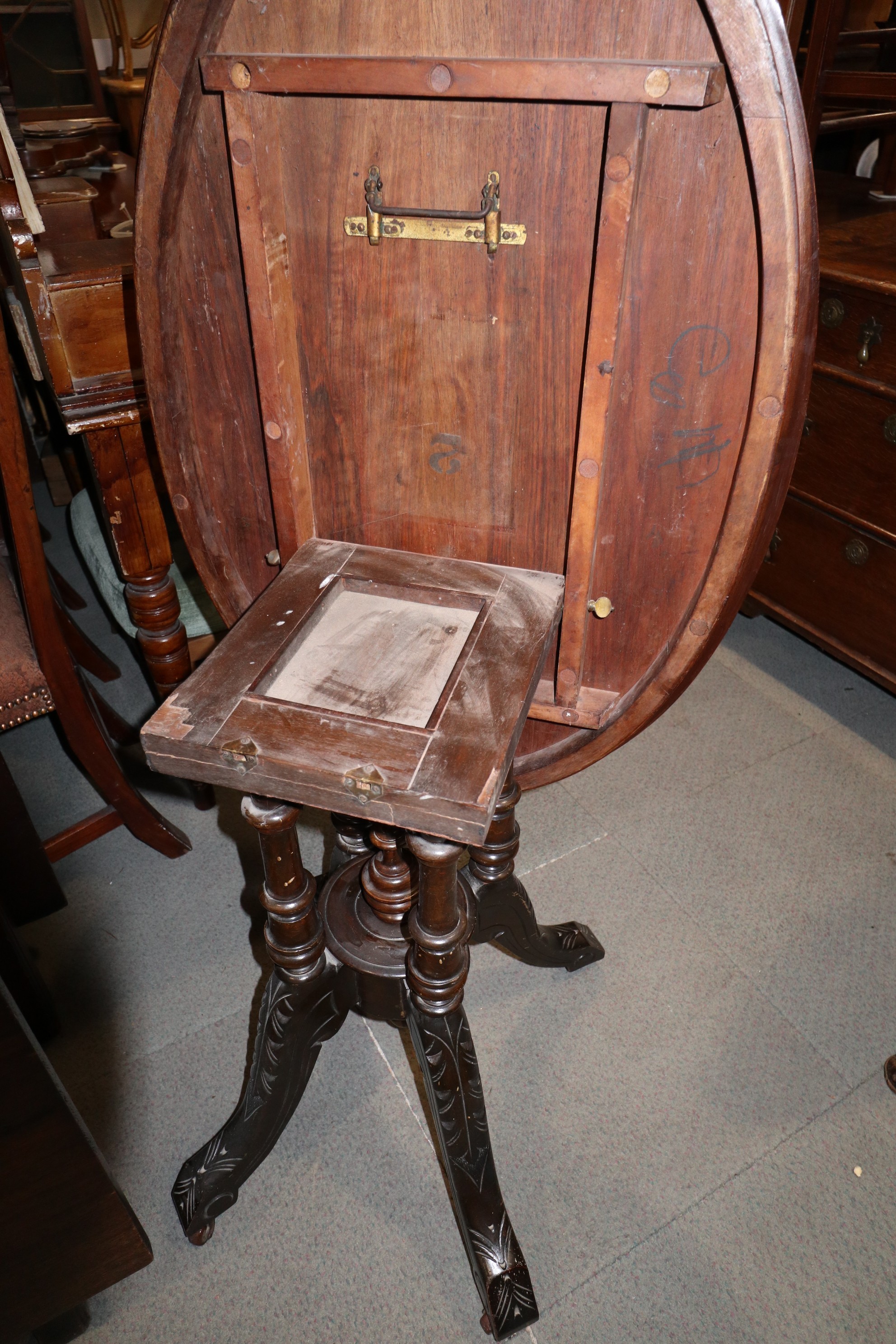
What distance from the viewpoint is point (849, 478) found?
6.95 feet

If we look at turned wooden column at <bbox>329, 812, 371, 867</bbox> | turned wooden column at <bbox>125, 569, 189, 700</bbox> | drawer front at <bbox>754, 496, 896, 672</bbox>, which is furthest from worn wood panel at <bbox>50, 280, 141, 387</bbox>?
drawer front at <bbox>754, 496, 896, 672</bbox>

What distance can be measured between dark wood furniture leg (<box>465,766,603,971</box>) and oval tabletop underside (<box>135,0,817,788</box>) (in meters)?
0.22

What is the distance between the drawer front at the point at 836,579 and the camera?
215cm

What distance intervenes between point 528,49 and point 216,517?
0.67m

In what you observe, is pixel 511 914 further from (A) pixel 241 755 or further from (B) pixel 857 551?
(B) pixel 857 551

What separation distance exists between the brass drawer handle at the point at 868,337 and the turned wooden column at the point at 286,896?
1594mm

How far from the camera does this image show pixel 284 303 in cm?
104

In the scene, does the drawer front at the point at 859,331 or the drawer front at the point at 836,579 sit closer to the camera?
the drawer front at the point at 859,331

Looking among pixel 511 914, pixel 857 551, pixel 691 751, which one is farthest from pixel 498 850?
pixel 857 551

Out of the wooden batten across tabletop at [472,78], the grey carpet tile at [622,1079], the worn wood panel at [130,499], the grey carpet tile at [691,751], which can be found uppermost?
the wooden batten across tabletop at [472,78]

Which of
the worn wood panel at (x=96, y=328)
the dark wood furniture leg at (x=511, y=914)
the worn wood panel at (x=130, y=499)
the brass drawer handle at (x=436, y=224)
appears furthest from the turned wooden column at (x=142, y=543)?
the brass drawer handle at (x=436, y=224)

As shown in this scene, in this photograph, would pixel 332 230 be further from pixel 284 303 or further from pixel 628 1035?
pixel 628 1035

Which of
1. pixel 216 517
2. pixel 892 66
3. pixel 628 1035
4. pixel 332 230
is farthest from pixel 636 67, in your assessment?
pixel 892 66

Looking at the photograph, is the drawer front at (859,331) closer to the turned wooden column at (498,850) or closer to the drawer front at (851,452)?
the drawer front at (851,452)
